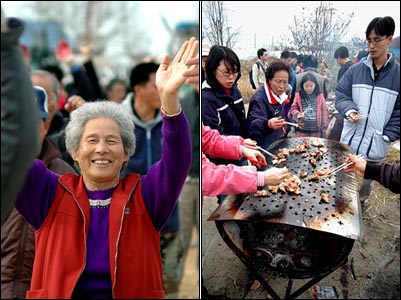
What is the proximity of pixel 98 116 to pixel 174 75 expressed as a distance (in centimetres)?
35

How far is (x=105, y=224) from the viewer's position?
276cm

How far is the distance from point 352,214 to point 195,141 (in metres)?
2.56

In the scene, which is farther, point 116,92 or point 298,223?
point 116,92

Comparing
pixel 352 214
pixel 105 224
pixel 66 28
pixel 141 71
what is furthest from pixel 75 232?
pixel 66 28

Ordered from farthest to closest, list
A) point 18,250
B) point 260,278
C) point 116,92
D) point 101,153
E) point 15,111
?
1. point 116,92
2. point 18,250
3. point 260,278
4. point 101,153
5. point 15,111

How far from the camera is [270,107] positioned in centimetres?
314

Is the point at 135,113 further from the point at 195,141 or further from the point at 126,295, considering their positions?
the point at 126,295

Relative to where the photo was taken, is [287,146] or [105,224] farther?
[287,146]

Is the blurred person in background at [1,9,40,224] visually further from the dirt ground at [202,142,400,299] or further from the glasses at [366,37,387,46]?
the glasses at [366,37,387,46]

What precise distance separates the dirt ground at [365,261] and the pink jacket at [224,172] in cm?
7

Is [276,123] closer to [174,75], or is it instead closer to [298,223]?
[298,223]

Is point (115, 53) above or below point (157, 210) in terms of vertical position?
below

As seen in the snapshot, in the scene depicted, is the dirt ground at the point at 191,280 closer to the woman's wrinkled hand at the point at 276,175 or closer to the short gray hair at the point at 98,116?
the woman's wrinkled hand at the point at 276,175

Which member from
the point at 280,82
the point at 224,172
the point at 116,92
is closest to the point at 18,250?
the point at 224,172
